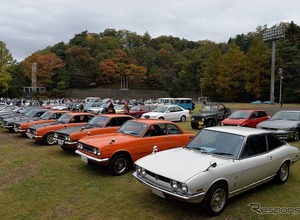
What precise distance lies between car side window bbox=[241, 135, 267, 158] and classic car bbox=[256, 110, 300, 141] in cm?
625

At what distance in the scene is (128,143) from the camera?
276 inches

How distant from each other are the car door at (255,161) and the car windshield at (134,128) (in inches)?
124

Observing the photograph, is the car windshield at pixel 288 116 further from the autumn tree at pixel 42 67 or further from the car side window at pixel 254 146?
the autumn tree at pixel 42 67

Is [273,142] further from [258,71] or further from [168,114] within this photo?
[258,71]

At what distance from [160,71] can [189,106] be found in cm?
5101

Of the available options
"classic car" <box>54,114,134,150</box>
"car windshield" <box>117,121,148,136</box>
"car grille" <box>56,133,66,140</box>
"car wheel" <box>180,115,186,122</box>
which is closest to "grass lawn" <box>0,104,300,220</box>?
"car windshield" <box>117,121,148,136</box>

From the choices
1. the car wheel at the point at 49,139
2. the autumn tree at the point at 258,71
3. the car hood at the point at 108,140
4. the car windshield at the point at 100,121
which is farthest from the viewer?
the autumn tree at the point at 258,71

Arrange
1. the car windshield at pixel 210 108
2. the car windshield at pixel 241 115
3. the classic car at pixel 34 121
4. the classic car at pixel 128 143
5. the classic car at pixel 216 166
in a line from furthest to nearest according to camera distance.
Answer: the car windshield at pixel 210 108 < the car windshield at pixel 241 115 < the classic car at pixel 34 121 < the classic car at pixel 128 143 < the classic car at pixel 216 166

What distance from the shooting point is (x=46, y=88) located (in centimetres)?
7138

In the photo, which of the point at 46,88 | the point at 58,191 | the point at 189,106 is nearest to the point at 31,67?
the point at 46,88

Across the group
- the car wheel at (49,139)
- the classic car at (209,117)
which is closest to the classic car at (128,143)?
the car wheel at (49,139)

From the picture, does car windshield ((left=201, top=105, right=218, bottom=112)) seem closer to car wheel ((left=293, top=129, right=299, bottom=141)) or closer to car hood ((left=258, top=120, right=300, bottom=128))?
car hood ((left=258, top=120, right=300, bottom=128))

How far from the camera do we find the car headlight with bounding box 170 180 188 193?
13.8 ft

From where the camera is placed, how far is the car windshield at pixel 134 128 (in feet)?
25.0
